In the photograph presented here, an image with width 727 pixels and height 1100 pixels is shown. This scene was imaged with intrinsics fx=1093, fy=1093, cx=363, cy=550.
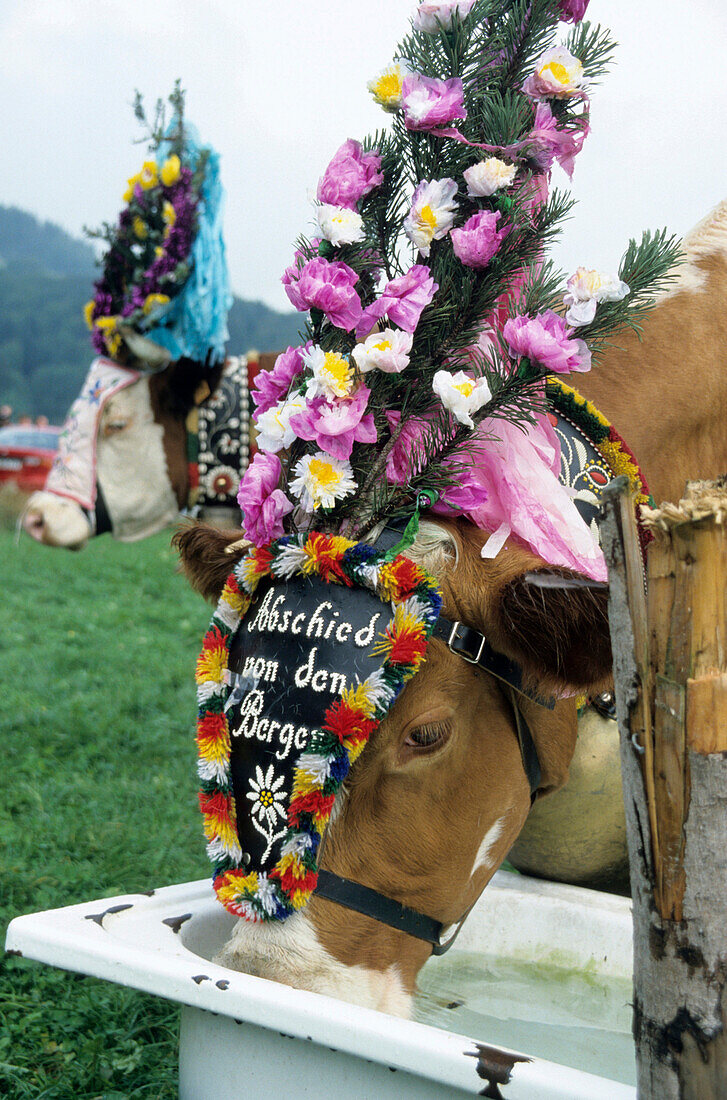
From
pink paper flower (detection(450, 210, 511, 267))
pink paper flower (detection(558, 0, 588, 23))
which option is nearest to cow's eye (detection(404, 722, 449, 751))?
pink paper flower (detection(450, 210, 511, 267))

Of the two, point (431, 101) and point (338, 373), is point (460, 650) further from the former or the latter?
point (431, 101)

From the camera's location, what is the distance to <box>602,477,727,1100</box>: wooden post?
133cm

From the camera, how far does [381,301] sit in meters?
2.07

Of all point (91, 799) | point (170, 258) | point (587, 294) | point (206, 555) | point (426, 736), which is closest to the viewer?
point (426, 736)

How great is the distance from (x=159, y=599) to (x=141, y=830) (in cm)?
552

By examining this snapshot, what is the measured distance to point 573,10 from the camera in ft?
7.50

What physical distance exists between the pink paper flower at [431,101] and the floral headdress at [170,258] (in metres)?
3.65

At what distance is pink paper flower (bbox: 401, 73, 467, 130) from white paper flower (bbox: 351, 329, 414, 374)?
1.43 ft

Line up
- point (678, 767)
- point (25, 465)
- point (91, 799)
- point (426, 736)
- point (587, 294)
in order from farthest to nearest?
1. point (25, 465)
2. point (91, 799)
3. point (587, 294)
4. point (426, 736)
5. point (678, 767)

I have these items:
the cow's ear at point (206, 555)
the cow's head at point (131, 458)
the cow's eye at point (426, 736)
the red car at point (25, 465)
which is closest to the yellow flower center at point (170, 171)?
the cow's head at point (131, 458)

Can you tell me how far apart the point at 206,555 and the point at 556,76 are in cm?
124

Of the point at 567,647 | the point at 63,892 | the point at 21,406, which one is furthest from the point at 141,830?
the point at 21,406

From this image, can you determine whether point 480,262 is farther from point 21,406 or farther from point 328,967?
point 21,406

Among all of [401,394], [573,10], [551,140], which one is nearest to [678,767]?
[401,394]
